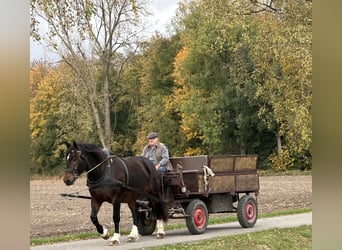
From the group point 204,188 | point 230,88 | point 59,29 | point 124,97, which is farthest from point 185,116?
point 204,188

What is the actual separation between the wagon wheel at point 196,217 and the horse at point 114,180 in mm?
538

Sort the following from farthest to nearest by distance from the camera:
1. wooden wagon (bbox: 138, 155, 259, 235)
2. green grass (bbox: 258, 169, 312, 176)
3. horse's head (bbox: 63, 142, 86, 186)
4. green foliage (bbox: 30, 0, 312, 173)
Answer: green grass (bbox: 258, 169, 312, 176)
green foliage (bbox: 30, 0, 312, 173)
wooden wagon (bbox: 138, 155, 259, 235)
horse's head (bbox: 63, 142, 86, 186)

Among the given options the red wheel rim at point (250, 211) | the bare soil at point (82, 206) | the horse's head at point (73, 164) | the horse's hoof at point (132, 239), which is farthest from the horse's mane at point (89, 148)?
the red wheel rim at point (250, 211)

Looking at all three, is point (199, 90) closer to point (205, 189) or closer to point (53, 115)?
point (53, 115)

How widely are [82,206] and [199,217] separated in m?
7.26

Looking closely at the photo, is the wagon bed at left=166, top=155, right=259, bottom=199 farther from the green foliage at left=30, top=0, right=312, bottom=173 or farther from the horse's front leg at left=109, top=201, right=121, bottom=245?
the green foliage at left=30, top=0, right=312, bottom=173

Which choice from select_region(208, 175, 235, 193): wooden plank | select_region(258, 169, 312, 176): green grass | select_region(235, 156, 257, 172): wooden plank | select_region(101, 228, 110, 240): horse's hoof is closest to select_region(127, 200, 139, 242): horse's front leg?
select_region(101, 228, 110, 240): horse's hoof

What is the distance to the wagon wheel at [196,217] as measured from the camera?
32.6ft

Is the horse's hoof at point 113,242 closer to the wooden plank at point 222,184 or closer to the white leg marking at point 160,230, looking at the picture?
the white leg marking at point 160,230

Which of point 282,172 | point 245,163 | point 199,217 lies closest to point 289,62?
point 245,163

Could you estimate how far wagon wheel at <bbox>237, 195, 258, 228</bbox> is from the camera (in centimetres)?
1090

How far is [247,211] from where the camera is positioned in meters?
11.0

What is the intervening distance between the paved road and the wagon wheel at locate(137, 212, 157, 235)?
8.4 inches
